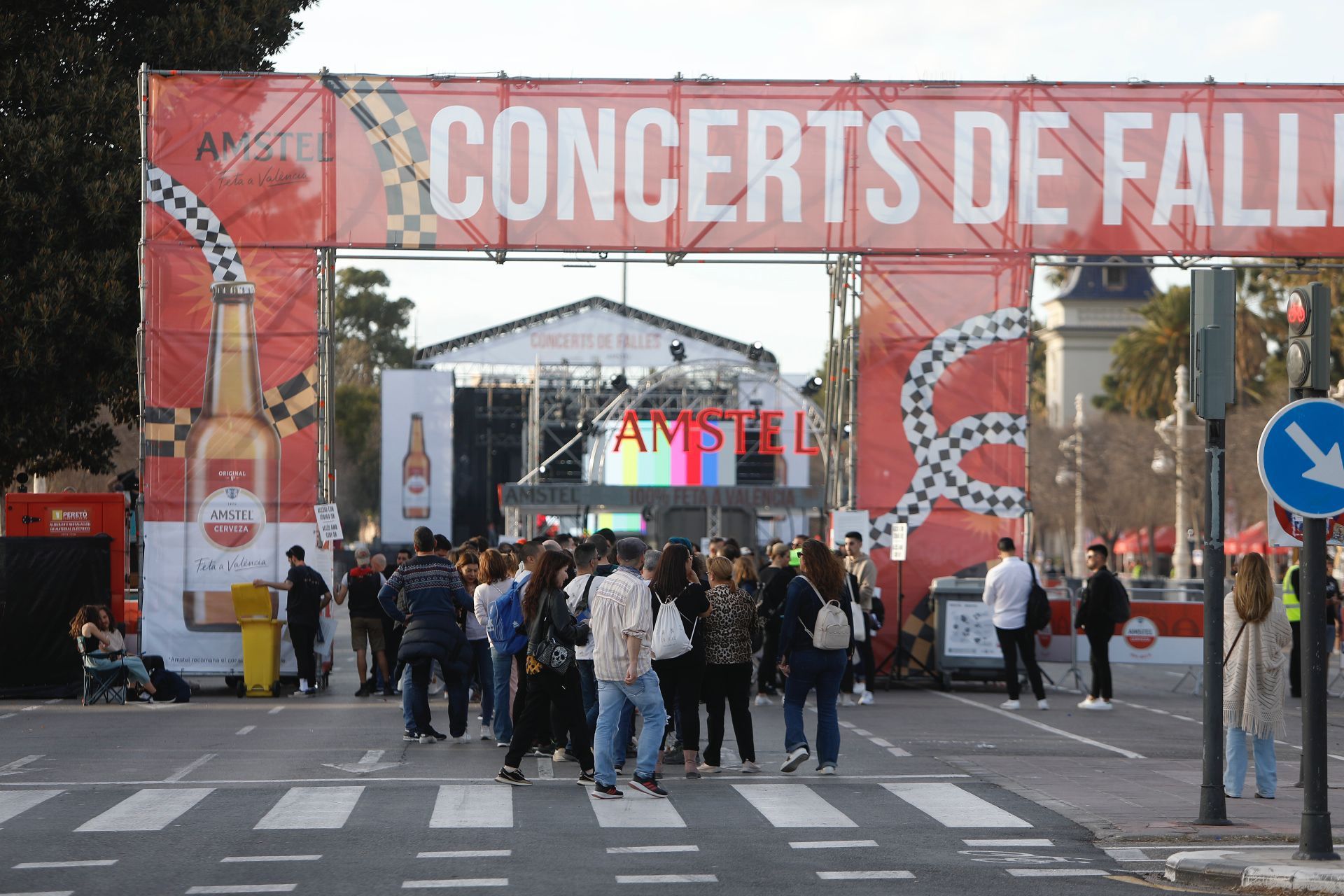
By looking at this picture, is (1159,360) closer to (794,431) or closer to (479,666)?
(794,431)

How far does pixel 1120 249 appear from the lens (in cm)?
2147

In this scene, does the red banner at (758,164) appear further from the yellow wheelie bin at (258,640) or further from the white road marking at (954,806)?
the white road marking at (954,806)

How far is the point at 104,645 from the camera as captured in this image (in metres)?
18.9

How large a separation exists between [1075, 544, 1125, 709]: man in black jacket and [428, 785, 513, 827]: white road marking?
929 centimetres

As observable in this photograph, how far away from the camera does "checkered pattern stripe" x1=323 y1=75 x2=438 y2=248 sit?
21.2 m

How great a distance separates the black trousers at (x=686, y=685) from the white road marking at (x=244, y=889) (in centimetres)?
472

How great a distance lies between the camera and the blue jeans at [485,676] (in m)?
15.8

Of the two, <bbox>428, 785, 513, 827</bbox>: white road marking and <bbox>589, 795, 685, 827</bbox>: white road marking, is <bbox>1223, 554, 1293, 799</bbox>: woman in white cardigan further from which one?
<bbox>428, 785, 513, 827</bbox>: white road marking

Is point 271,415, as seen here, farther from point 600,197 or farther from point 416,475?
point 416,475

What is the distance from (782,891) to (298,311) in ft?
47.9

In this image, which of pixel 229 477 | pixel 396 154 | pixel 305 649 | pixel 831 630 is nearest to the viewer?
pixel 831 630

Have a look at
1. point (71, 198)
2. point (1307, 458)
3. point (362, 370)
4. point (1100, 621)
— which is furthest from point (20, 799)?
point (362, 370)

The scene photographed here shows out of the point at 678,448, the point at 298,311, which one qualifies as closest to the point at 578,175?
the point at 298,311

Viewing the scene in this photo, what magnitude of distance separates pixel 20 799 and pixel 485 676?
5151 millimetres
